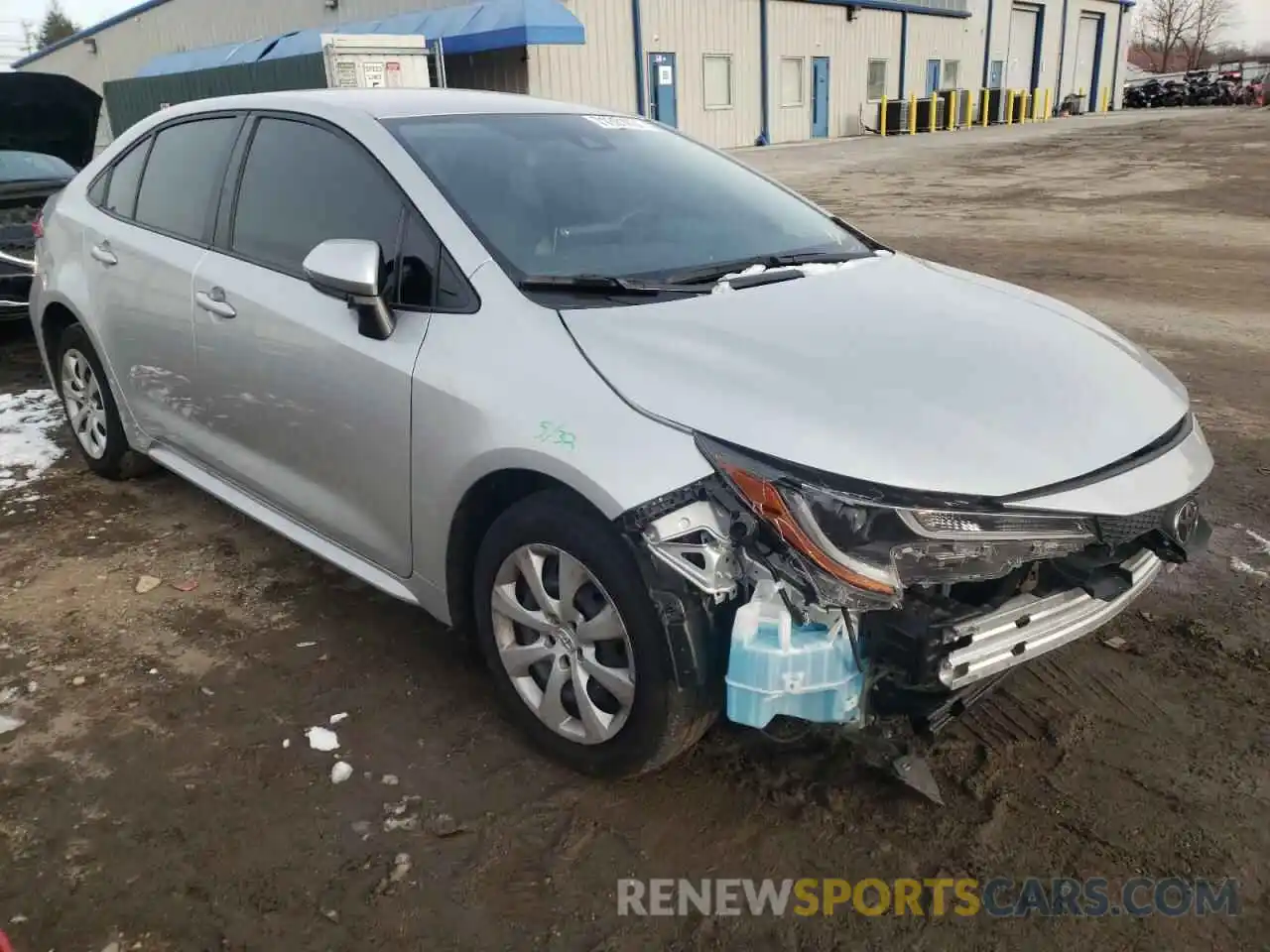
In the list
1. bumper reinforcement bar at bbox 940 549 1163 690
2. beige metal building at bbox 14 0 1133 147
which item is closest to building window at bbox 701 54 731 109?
beige metal building at bbox 14 0 1133 147

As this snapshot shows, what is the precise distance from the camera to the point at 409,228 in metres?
2.94

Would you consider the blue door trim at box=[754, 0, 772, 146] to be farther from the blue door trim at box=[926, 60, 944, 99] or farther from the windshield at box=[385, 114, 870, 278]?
the windshield at box=[385, 114, 870, 278]

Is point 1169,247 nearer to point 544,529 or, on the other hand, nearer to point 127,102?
point 544,529

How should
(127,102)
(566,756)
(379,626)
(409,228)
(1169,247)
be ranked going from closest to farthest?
(566,756) → (409,228) → (379,626) → (1169,247) → (127,102)

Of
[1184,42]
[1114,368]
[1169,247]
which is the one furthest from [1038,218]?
[1184,42]

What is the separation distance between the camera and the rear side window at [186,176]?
379cm

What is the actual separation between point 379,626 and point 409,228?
1.38 m

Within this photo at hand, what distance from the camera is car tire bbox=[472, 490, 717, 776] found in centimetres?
237

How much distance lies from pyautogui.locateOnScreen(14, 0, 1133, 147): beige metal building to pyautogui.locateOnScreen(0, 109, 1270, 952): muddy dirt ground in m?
16.1

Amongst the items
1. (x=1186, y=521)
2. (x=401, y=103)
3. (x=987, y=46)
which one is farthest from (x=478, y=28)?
(x=987, y=46)

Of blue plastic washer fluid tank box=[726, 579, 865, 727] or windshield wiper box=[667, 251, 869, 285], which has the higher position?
windshield wiper box=[667, 251, 869, 285]

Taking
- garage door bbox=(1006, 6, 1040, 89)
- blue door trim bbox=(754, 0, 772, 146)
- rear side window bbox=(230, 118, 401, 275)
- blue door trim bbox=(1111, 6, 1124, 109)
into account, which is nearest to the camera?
rear side window bbox=(230, 118, 401, 275)

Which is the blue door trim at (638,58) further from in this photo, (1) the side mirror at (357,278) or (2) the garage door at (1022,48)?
(1) the side mirror at (357,278)

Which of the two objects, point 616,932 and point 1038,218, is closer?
point 616,932
